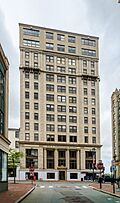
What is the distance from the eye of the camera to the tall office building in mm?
101562

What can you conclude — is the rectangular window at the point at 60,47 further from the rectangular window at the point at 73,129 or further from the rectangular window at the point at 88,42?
the rectangular window at the point at 73,129

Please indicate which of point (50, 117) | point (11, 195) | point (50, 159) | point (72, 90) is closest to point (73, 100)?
point (72, 90)

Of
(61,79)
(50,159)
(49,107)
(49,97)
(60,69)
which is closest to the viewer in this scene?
(50,159)

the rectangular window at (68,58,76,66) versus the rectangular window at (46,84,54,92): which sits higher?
the rectangular window at (68,58,76,66)

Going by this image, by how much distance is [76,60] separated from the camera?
4395 inches

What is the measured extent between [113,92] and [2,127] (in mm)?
90379

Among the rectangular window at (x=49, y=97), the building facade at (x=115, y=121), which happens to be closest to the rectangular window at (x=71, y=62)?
the rectangular window at (x=49, y=97)

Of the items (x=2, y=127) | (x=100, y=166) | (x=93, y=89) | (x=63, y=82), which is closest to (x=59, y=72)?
(x=63, y=82)

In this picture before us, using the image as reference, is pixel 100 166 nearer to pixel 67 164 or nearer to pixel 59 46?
pixel 67 164

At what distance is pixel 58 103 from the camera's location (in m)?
106

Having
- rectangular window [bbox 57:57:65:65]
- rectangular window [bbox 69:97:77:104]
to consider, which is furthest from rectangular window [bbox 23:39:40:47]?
rectangular window [bbox 69:97:77:104]

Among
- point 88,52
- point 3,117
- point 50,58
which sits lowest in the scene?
point 3,117

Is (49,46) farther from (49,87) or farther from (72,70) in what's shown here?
(49,87)

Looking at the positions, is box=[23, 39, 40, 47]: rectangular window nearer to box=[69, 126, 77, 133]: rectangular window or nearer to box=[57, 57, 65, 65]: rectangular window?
box=[57, 57, 65, 65]: rectangular window
